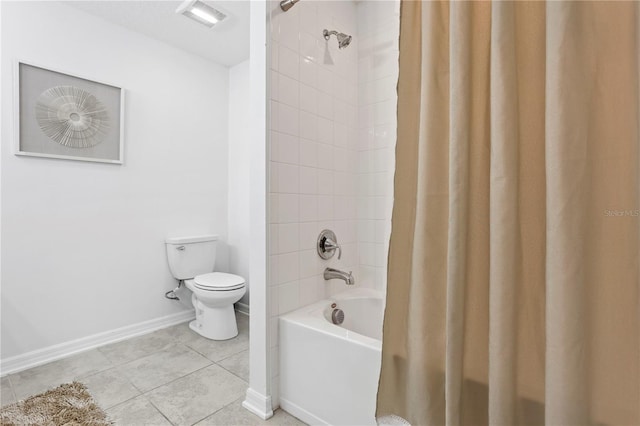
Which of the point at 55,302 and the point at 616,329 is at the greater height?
the point at 616,329

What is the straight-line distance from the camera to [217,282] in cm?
249

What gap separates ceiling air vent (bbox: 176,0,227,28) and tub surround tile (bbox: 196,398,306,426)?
2476 mm

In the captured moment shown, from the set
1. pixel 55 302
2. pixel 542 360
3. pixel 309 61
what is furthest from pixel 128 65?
pixel 542 360

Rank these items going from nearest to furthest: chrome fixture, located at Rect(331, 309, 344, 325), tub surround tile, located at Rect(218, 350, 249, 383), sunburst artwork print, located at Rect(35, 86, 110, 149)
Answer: chrome fixture, located at Rect(331, 309, 344, 325) < tub surround tile, located at Rect(218, 350, 249, 383) < sunburst artwork print, located at Rect(35, 86, 110, 149)

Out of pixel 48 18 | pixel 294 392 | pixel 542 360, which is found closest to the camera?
pixel 542 360

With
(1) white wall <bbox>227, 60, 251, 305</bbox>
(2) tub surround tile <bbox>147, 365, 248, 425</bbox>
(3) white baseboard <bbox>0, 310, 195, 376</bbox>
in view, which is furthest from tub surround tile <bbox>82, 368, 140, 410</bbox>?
(1) white wall <bbox>227, 60, 251, 305</bbox>

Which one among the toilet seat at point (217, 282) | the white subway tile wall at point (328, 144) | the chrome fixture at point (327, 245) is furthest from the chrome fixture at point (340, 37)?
the toilet seat at point (217, 282)

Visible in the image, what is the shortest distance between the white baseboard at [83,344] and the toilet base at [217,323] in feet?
1.25

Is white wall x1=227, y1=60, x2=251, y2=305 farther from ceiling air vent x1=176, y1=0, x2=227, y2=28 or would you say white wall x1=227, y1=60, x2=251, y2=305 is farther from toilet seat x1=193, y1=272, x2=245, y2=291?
ceiling air vent x1=176, y1=0, x2=227, y2=28

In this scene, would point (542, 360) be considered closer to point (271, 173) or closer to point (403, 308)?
point (403, 308)

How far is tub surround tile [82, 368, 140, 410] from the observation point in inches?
66.5

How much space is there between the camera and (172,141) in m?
2.79

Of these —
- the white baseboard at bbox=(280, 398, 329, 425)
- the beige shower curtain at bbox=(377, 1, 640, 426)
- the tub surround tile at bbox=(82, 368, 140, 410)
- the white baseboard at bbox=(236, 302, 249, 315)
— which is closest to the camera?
the beige shower curtain at bbox=(377, 1, 640, 426)

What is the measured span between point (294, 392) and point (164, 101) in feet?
8.09
